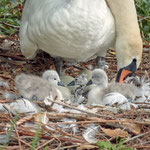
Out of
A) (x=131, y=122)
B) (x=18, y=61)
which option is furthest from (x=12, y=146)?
(x=18, y=61)

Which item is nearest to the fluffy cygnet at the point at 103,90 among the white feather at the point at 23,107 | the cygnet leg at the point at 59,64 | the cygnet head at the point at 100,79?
the cygnet head at the point at 100,79

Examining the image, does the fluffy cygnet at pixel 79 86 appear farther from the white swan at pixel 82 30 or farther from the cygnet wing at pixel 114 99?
the cygnet wing at pixel 114 99

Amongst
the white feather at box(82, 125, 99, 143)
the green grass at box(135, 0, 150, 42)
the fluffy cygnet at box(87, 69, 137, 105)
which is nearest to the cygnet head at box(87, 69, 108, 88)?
the fluffy cygnet at box(87, 69, 137, 105)

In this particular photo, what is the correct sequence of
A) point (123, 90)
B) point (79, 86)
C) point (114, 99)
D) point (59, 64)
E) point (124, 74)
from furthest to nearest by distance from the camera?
1. point (59, 64)
2. point (124, 74)
3. point (79, 86)
4. point (123, 90)
5. point (114, 99)

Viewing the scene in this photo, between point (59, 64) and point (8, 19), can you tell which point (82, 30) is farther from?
point (8, 19)

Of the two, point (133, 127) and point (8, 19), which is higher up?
point (8, 19)

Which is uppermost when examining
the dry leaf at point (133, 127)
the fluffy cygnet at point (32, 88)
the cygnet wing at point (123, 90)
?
the fluffy cygnet at point (32, 88)

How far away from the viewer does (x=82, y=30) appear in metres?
3.88

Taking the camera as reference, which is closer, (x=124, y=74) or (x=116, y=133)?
(x=116, y=133)

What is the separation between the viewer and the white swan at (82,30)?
385 cm

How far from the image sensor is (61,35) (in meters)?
3.94

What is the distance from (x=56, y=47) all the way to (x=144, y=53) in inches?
71.0

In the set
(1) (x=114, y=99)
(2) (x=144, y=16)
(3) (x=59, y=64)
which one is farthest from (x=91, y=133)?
(2) (x=144, y=16)

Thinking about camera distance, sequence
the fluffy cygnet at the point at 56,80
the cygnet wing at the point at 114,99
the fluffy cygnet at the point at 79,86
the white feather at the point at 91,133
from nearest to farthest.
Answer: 1. the white feather at the point at 91,133
2. the cygnet wing at the point at 114,99
3. the fluffy cygnet at the point at 56,80
4. the fluffy cygnet at the point at 79,86
